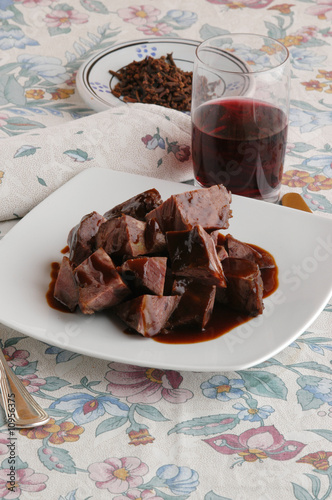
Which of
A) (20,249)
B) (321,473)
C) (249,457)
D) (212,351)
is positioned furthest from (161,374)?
(20,249)

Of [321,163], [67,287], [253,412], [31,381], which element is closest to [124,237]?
[67,287]

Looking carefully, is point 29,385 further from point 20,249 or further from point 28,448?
point 20,249

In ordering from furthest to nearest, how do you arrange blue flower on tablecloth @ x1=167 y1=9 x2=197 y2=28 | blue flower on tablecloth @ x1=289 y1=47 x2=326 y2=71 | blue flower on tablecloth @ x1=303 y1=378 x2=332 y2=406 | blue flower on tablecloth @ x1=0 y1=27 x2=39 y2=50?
1. blue flower on tablecloth @ x1=167 y1=9 x2=197 y2=28
2. blue flower on tablecloth @ x1=0 y1=27 x2=39 y2=50
3. blue flower on tablecloth @ x1=289 y1=47 x2=326 y2=71
4. blue flower on tablecloth @ x1=303 y1=378 x2=332 y2=406

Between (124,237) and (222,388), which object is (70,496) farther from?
(124,237)

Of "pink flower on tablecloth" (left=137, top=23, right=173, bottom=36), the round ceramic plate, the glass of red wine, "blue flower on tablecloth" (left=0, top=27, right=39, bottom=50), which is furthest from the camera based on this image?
"pink flower on tablecloth" (left=137, top=23, right=173, bottom=36)

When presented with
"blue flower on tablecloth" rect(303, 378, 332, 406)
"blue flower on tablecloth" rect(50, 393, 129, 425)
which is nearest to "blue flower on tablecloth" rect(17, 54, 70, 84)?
"blue flower on tablecloth" rect(50, 393, 129, 425)

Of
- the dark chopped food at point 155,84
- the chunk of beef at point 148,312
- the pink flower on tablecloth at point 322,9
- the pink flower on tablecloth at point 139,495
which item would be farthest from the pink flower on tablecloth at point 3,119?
the pink flower on tablecloth at point 322,9

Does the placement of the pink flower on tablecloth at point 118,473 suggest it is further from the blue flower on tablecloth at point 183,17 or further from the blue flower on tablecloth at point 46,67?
the blue flower on tablecloth at point 183,17

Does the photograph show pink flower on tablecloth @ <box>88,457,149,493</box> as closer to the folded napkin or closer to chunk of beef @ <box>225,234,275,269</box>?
chunk of beef @ <box>225,234,275,269</box>
